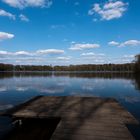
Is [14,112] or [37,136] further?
[14,112]

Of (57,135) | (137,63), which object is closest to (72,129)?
(57,135)

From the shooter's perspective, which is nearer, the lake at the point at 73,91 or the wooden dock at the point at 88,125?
the wooden dock at the point at 88,125

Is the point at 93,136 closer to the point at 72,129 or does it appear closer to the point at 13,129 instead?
the point at 72,129

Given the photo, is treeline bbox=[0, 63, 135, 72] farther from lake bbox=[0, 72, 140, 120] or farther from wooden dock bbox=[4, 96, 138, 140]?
wooden dock bbox=[4, 96, 138, 140]

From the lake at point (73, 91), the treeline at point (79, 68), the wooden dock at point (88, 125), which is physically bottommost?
the lake at point (73, 91)

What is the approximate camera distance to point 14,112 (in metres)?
7.73

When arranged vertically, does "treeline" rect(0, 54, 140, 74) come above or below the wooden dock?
above

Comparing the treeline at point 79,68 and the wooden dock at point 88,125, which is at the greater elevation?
the treeline at point 79,68

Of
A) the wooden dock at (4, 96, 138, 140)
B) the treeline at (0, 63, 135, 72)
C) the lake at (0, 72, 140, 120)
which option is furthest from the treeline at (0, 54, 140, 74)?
the wooden dock at (4, 96, 138, 140)

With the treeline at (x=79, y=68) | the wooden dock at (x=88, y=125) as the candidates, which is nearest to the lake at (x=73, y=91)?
the wooden dock at (x=88, y=125)

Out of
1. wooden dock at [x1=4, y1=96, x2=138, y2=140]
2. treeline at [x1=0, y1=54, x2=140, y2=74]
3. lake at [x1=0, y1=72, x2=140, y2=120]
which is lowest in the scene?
lake at [x1=0, y1=72, x2=140, y2=120]

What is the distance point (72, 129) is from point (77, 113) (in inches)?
84.1

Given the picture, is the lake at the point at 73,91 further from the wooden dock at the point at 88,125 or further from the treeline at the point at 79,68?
the treeline at the point at 79,68

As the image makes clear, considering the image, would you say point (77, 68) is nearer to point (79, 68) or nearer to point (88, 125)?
point (79, 68)
